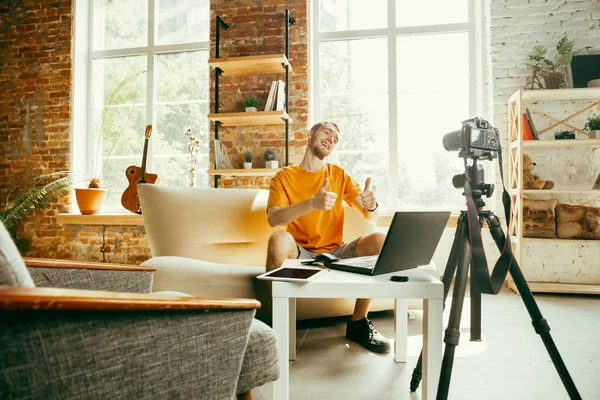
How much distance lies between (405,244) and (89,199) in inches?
145

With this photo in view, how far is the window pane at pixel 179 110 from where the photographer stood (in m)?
4.27

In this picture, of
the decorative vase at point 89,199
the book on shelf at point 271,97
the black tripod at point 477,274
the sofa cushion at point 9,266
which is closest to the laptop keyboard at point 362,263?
the black tripod at point 477,274

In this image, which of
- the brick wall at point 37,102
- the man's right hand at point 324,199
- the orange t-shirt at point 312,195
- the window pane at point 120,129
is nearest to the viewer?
the man's right hand at point 324,199

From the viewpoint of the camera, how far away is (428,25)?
3896 millimetres

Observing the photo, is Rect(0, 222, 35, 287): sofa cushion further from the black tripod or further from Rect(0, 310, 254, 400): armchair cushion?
the black tripod

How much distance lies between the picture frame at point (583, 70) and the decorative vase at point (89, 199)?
4356mm

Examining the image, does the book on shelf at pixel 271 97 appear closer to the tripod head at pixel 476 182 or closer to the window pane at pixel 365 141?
the window pane at pixel 365 141

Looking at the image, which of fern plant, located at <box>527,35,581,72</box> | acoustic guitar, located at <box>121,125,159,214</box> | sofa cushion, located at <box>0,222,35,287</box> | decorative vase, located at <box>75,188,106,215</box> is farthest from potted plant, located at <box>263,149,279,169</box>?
sofa cushion, located at <box>0,222,35,287</box>

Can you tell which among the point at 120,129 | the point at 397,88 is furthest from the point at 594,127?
the point at 120,129

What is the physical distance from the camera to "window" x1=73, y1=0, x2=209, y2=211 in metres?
4.29

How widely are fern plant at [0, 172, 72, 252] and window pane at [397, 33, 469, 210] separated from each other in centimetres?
349

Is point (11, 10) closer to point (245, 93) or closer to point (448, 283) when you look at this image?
point (245, 93)

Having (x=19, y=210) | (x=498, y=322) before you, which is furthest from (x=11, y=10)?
(x=498, y=322)

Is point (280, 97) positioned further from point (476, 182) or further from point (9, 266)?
point (9, 266)
